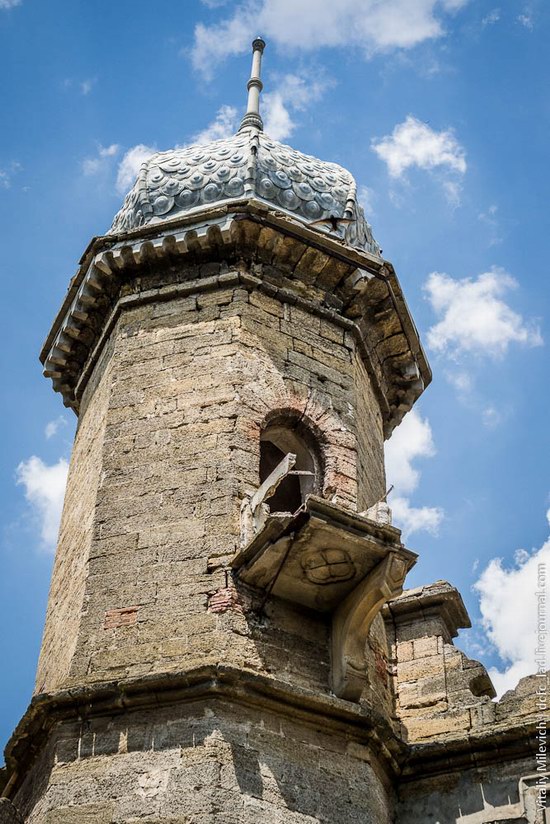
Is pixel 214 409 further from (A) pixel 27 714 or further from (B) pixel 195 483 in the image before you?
(A) pixel 27 714

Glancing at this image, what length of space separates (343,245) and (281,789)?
5.23m

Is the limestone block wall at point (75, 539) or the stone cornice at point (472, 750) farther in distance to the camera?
the limestone block wall at point (75, 539)

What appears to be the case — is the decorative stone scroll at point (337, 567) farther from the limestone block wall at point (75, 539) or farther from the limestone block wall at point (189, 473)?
the limestone block wall at point (75, 539)

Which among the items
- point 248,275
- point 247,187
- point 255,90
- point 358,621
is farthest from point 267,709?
point 255,90

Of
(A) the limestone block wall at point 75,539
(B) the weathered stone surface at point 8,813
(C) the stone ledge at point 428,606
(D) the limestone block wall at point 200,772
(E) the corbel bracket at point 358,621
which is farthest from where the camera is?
(C) the stone ledge at point 428,606

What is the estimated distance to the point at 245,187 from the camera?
38.6ft

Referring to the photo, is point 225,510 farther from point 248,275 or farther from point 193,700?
point 248,275

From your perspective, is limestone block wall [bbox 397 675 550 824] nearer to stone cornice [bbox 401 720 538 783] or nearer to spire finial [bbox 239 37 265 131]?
stone cornice [bbox 401 720 538 783]

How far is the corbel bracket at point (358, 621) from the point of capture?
8898mm

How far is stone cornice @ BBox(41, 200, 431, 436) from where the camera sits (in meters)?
11.3

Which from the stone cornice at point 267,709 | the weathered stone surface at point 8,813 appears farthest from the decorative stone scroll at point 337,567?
the weathered stone surface at point 8,813

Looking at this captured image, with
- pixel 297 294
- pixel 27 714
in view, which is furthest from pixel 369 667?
pixel 297 294

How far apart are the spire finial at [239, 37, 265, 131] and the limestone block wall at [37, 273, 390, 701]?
9.16 ft

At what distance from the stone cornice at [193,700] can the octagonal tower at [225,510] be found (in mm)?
15
